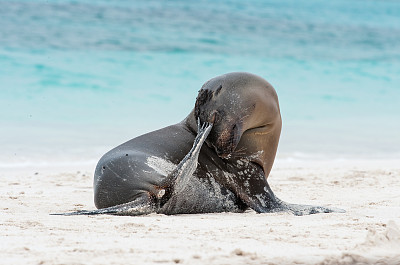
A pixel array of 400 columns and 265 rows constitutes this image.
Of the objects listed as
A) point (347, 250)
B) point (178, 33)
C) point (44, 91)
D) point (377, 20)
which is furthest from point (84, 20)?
point (347, 250)

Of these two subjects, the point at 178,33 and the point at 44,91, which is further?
the point at 178,33

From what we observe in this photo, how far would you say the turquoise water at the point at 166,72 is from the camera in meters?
9.01

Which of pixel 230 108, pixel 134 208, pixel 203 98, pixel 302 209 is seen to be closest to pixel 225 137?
pixel 230 108

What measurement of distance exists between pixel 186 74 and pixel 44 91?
11.5 ft

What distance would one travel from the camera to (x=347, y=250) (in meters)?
3.14

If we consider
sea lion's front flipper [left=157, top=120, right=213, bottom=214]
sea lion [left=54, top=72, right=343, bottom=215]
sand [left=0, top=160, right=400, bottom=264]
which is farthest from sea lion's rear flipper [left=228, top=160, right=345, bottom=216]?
sea lion's front flipper [left=157, top=120, right=213, bottom=214]

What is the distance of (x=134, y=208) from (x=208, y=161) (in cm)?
72

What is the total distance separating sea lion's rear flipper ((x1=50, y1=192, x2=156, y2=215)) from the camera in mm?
4145

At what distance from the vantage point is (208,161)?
4.69 metres

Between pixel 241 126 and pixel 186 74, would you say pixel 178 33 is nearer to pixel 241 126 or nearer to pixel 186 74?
pixel 186 74

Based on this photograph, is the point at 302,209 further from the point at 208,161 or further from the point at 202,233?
the point at 202,233

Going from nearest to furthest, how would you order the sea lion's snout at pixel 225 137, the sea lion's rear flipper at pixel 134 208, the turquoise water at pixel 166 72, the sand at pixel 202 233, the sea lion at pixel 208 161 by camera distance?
1. the sand at pixel 202 233
2. the sea lion's rear flipper at pixel 134 208
3. the sea lion at pixel 208 161
4. the sea lion's snout at pixel 225 137
5. the turquoise water at pixel 166 72

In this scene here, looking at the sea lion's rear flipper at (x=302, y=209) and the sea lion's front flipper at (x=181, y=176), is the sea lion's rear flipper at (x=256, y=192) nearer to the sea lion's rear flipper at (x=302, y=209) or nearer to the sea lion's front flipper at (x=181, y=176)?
the sea lion's rear flipper at (x=302, y=209)

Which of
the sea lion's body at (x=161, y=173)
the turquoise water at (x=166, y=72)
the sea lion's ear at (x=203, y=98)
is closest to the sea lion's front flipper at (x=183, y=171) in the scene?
the sea lion's body at (x=161, y=173)
